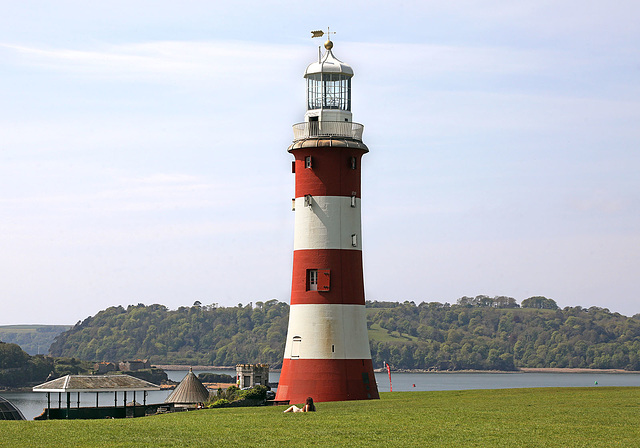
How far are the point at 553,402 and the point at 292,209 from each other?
44.7 ft

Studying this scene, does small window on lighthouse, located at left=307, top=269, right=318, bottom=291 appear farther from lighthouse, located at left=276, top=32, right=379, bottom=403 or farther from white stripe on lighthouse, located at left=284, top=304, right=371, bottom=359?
white stripe on lighthouse, located at left=284, top=304, right=371, bottom=359

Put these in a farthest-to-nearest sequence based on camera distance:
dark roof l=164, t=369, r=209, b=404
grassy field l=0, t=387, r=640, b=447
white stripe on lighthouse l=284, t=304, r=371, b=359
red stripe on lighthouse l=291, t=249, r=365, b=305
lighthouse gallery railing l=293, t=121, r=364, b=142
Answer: dark roof l=164, t=369, r=209, b=404 < lighthouse gallery railing l=293, t=121, r=364, b=142 < red stripe on lighthouse l=291, t=249, r=365, b=305 < white stripe on lighthouse l=284, t=304, r=371, b=359 < grassy field l=0, t=387, r=640, b=447

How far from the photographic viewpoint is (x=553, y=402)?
1430 inches

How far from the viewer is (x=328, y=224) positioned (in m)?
38.9

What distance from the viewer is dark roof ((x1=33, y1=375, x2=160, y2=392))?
35.4 metres

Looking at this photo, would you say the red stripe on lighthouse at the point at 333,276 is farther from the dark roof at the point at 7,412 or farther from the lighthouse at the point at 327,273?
the dark roof at the point at 7,412

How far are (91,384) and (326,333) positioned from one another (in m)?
9.75

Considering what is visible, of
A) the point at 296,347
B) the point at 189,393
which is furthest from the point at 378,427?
the point at 189,393

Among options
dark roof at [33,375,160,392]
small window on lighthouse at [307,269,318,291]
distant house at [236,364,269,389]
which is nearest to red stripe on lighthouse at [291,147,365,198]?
small window on lighthouse at [307,269,318,291]

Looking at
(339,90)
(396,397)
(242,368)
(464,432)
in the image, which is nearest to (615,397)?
(396,397)

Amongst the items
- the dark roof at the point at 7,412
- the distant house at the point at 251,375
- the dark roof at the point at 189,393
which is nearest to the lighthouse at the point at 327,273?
the dark roof at the point at 189,393

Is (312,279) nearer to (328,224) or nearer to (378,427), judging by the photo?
(328,224)

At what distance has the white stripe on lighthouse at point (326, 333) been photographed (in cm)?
3856

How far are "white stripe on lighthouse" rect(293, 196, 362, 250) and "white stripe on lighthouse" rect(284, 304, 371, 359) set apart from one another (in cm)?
264
